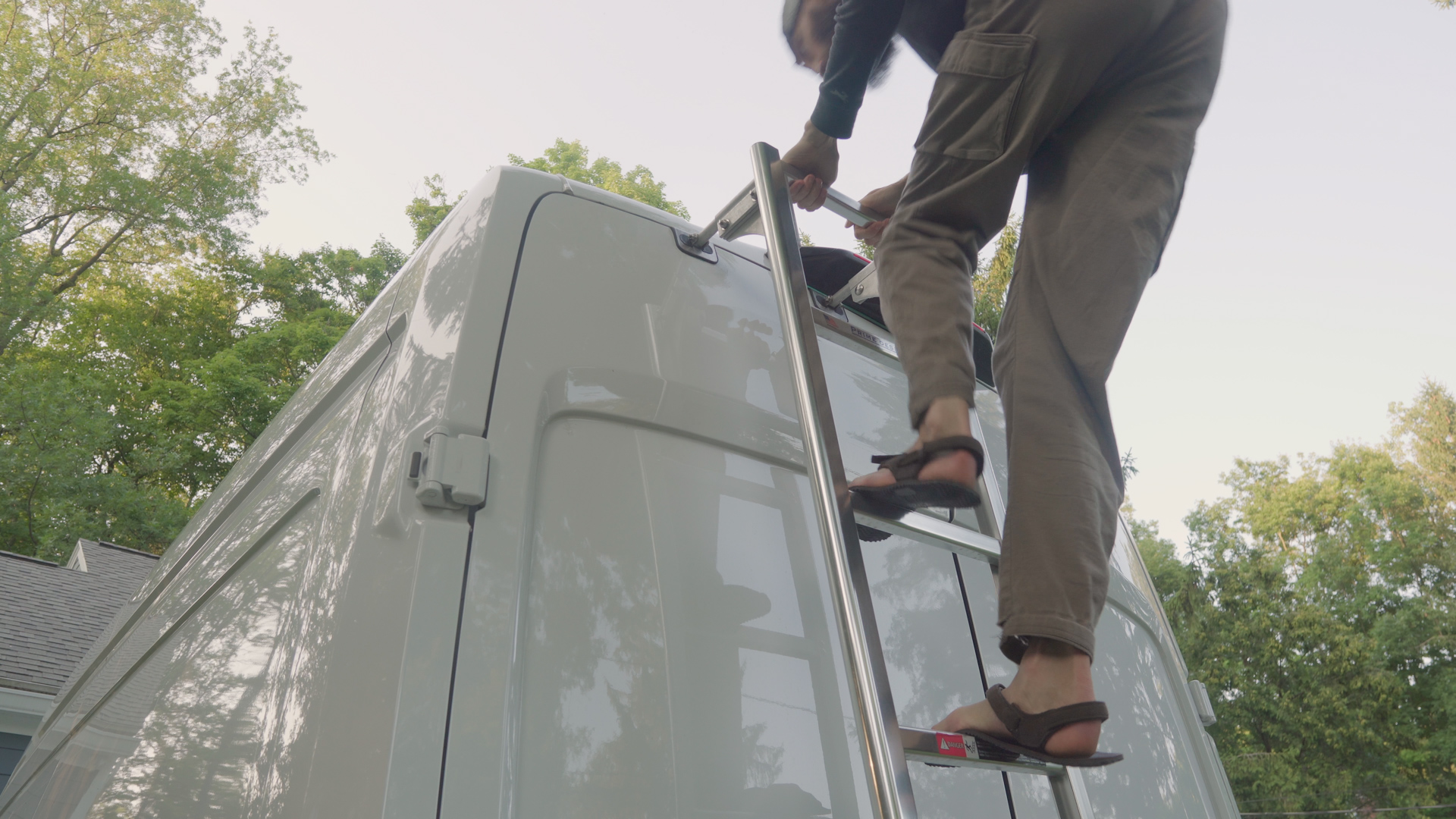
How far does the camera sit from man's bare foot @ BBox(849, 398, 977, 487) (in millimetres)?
1092

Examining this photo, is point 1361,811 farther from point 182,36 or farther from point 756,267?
point 182,36

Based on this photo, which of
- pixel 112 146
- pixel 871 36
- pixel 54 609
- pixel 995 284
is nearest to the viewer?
pixel 871 36

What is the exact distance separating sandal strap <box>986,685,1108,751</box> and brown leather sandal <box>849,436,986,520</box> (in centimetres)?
26

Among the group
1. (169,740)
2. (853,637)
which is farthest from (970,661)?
(169,740)

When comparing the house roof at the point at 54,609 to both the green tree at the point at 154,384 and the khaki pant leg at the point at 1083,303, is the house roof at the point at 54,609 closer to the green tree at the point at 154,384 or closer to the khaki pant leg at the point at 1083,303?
the green tree at the point at 154,384

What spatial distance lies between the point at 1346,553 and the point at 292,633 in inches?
1522

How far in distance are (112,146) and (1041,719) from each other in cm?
2694

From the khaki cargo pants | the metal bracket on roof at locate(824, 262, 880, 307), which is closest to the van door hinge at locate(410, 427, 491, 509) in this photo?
the khaki cargo pants

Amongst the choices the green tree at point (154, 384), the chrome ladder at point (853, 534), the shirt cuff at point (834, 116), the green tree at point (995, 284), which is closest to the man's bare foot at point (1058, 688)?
the chrome ladder at point (853, 534)

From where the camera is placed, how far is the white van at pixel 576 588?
1001 millimetres

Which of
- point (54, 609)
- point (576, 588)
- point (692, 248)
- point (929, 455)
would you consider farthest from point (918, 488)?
point (54, 609)

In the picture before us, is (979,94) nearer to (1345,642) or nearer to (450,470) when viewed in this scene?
(450,470)

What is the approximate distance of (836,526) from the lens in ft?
3.73

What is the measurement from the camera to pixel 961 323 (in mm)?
1170
